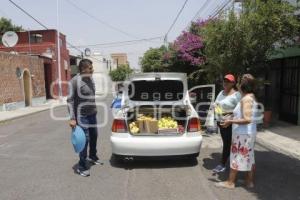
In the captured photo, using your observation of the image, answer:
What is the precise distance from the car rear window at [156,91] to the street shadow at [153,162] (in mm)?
1362

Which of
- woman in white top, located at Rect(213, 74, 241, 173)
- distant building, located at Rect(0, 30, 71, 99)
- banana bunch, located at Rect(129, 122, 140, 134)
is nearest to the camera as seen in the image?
woman in white top, located at Rect(213, 74, 241, 173)

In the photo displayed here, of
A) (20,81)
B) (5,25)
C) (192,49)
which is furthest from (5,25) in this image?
(192,49)

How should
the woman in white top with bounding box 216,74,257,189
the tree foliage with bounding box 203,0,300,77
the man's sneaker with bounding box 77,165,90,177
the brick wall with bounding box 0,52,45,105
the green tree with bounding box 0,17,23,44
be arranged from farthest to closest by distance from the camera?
the green tree with bounding box 0,17,23,44 → the brick wall with bounding box 0,52,45,105 → the tree foliage with bounding box 203,0,300,77 → the man's sneaker with bounding box 77,165,90,177 → the woman in white top with bounding box 216,74,257,189

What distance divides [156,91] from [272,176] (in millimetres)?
2944

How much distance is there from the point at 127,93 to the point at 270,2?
513 cm

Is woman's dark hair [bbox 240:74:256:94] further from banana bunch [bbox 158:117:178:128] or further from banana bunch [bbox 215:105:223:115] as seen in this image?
banana bunch [bbox 158:117:178:128]

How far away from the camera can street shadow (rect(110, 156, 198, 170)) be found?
7238 mm

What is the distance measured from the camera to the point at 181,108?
8.09 metres

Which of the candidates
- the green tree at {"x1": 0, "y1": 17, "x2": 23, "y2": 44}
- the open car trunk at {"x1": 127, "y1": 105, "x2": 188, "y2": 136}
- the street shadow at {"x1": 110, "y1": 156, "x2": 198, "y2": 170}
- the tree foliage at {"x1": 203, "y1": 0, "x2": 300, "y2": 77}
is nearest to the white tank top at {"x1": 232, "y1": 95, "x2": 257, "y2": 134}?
the open car trunk at {"x1": 127, "y1": 105, "x2": 188, "y2": 136}

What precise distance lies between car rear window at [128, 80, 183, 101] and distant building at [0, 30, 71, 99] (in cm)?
2646

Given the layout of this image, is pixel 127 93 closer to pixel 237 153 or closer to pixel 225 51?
pixel 237 153

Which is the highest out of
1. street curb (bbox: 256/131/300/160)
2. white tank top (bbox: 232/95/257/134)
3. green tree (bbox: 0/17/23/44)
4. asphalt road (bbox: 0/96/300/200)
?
green tree (bbox: 0/17/23/44)

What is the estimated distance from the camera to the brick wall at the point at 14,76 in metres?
22.8

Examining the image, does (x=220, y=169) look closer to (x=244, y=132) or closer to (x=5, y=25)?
(x=244, y=132)
